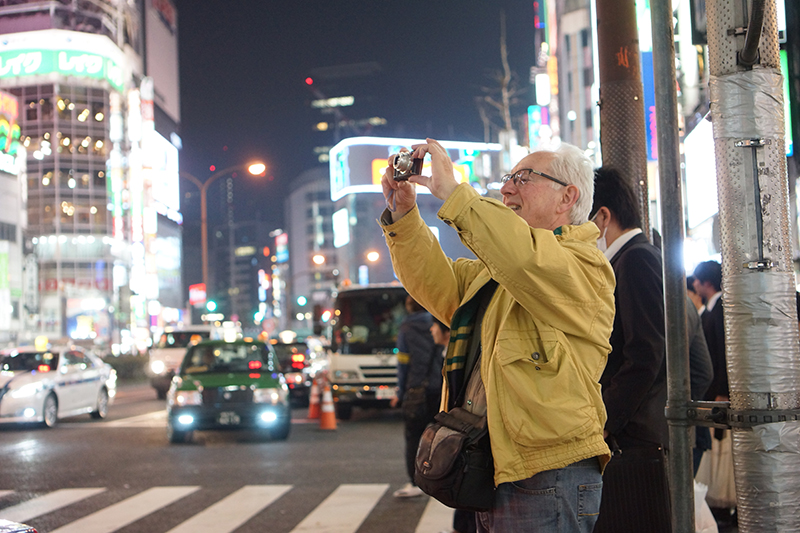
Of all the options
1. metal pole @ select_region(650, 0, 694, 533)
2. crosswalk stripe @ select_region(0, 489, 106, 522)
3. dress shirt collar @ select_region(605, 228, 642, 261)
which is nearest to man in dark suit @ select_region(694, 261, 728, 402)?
dress shirt collar @ select_region(605, 228, 642, 261)

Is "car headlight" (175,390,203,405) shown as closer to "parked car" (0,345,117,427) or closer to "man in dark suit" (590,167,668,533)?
"parked car" (0,345,117,427)

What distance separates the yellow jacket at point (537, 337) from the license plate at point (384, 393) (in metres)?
13.7

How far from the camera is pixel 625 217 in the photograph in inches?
145

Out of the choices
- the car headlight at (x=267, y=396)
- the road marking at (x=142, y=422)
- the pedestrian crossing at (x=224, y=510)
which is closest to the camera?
the pedestrian crossing at (x=224, y=510)

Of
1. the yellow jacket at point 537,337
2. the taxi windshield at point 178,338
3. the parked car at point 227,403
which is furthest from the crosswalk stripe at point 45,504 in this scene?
the taxi windshield at point 178,338

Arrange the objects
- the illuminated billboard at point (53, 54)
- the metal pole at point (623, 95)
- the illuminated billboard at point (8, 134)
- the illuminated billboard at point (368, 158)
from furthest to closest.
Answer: the illuminated billboard at point (53, 54) < the illuminated billboard at point (368, 158) < the illuminated billboard at point (8, 134) < the metal pole at point (623, 95)

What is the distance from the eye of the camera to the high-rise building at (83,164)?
7056 centimetres

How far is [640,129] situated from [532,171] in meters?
2.30

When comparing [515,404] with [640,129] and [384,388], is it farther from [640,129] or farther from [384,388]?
[384,388]

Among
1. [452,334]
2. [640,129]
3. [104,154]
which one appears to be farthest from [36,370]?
[104,154]

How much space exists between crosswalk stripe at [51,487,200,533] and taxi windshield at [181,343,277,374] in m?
4.80

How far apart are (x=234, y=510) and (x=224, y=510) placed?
94 millimetres

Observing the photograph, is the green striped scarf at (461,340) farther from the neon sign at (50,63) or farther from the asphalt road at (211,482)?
the neon sign at (50,63)

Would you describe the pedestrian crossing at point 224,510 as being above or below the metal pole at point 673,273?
below
